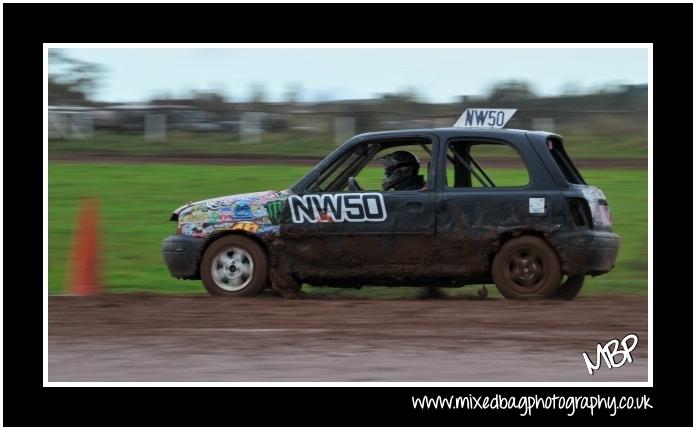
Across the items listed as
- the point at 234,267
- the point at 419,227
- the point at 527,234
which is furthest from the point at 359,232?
the point at 527,234

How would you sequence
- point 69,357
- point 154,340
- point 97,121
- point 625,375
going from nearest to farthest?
point 625,375 → point 69,357 → point 154,340 → point 97,121

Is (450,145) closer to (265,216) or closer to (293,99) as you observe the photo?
(265,216)

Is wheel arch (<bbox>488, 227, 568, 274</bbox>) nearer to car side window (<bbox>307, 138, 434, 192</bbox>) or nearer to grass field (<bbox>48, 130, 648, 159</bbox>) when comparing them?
car side window (<bbox>307, 138, 434, 192</bbox>)

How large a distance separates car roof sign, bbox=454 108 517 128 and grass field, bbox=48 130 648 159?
41.1 feet

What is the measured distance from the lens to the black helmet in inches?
442

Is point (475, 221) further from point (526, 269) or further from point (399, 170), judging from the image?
point (399, 170)

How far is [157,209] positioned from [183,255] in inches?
→ 272

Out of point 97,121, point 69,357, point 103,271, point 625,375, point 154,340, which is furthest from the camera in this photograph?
point 97,121

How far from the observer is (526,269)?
10.8m

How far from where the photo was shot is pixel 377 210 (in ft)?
35.6

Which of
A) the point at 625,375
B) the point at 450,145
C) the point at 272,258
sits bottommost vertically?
the point at 625,375

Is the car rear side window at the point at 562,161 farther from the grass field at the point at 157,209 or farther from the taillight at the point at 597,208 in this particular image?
the grass field at the point at 157,209

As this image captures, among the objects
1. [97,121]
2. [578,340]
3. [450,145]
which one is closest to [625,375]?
[578,340]

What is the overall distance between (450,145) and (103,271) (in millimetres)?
5014
